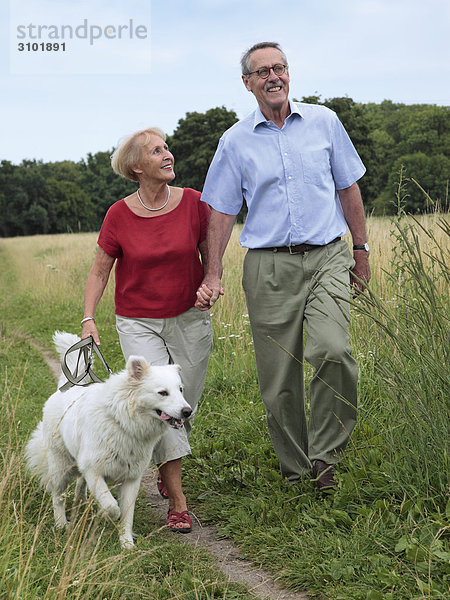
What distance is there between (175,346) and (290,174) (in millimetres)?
1474

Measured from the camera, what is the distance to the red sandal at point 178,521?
431cm

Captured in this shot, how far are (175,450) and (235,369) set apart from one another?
2.58 m

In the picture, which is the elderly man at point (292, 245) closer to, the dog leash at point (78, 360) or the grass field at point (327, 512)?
the grass field at point (327, 512)

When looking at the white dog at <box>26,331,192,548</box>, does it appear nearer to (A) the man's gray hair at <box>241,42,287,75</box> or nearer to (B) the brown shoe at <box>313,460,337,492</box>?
(B) the brown shoe at <box>313,460,337,492</box>

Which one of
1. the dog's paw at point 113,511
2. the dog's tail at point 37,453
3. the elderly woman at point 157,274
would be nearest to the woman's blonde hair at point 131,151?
the elderly woman at point 157,274

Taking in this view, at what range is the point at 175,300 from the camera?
180 inches

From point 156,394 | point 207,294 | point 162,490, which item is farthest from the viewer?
point 162,490

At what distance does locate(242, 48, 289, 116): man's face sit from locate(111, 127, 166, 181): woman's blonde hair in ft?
2.68

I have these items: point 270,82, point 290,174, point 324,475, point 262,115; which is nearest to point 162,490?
point 324,475

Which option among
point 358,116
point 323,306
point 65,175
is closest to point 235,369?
point 323,306

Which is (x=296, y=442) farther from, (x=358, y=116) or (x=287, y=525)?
(x=358, y=116)

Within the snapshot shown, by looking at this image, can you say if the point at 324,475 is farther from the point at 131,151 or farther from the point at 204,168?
the point at 204,168

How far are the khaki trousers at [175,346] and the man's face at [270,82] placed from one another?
1.57 metres

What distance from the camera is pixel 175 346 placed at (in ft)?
15.2
